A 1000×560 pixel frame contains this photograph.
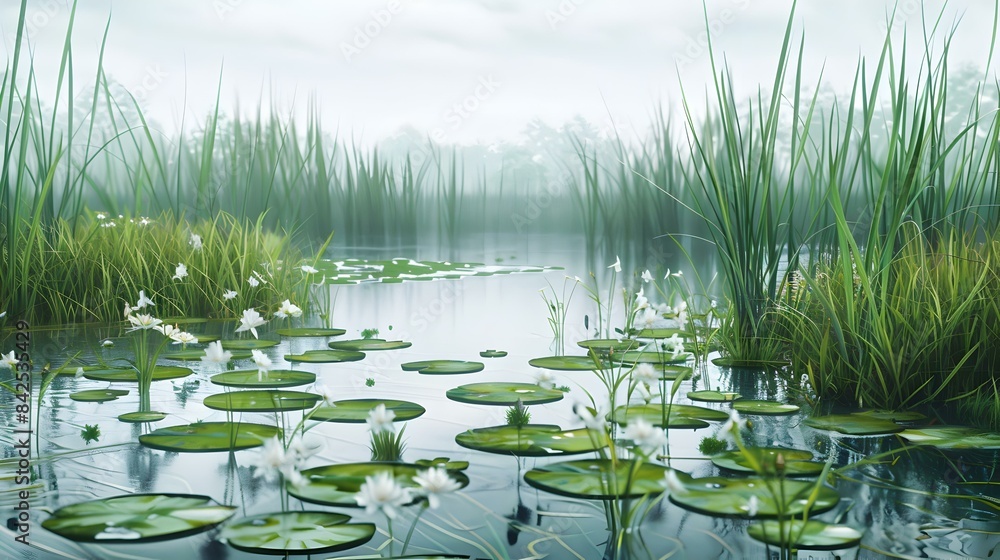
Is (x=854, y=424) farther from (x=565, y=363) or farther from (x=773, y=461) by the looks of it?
(x=565, y=363)

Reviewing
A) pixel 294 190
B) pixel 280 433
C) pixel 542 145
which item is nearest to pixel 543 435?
pixel 280 433

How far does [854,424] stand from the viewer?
2.72 metres

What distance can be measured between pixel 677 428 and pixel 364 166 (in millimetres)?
7717

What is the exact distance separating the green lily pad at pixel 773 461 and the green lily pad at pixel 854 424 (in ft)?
1.16

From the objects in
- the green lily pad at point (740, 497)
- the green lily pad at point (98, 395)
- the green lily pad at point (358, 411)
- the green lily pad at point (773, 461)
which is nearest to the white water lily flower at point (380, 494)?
the green lily pad at point (740, 497)

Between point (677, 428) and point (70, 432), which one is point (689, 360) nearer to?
point (677, 428)

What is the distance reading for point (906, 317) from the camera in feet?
10.1

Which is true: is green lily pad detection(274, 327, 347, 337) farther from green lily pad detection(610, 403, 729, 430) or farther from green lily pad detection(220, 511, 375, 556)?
green lily pad detection(220, 511, 375, 556)

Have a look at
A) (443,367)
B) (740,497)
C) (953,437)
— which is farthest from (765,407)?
(443,367)

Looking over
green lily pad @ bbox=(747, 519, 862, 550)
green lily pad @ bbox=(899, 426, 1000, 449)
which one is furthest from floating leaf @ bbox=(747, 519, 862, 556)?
green lily pad @ bbox=(899, 426, 1000, 449)

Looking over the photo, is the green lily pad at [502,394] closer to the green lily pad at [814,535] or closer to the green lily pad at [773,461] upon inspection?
the green lily pad at [773,461]

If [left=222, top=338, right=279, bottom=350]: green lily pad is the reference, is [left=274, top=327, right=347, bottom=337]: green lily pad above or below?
above

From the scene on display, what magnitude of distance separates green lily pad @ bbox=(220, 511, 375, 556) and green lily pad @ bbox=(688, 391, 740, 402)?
1.71m

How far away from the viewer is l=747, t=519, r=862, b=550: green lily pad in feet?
5.50
